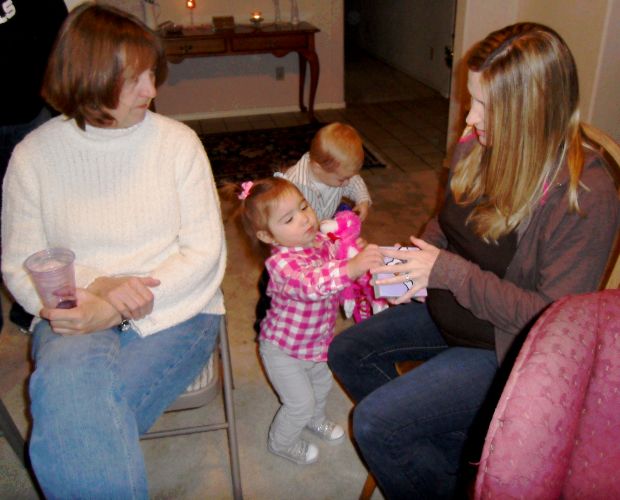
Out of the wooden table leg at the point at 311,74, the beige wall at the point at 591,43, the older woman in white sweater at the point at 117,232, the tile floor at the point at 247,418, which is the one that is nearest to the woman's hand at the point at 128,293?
the older woman in white sweater at the point at 117,232

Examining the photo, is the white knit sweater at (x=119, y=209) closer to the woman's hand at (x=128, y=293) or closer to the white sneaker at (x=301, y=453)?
the woman's hand at (x=128, y=293)

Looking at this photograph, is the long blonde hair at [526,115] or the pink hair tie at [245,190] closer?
the long blonde hair at [526,115]

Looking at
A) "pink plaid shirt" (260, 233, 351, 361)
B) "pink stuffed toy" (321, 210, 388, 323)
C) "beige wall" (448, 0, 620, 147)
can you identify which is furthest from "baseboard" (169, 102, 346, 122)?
"pink plaid shirt" (260, 233, 351, 361)

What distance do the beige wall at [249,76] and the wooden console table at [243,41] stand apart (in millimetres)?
257

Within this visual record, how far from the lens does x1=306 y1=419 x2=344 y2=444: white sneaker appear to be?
68.8 inches

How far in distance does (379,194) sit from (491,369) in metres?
2.33

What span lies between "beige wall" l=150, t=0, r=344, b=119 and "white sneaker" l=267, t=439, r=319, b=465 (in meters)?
3.96

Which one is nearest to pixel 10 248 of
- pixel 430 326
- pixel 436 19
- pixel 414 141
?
pixel 430 326

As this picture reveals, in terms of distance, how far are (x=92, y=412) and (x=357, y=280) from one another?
0.85 metres

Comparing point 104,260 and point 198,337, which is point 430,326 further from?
point 104,260

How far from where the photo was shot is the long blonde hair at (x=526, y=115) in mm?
1061

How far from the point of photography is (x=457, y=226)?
1.30 m

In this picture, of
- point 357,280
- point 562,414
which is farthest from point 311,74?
point 562,414

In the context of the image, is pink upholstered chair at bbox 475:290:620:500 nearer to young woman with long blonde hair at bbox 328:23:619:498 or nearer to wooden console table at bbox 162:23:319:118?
young woman with long blonde hair at bbox 328:23:619:498
